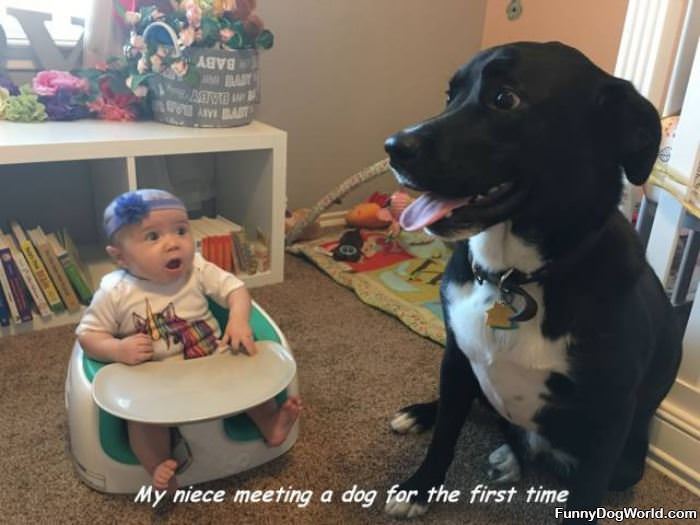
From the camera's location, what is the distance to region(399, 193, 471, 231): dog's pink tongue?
783mm

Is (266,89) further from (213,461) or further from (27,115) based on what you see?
(213,461)

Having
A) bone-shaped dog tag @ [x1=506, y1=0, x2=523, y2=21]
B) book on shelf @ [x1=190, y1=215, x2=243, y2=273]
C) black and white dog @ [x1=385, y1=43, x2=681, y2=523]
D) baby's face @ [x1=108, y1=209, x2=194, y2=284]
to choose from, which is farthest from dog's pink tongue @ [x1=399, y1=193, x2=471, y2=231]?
bone-shaped dog tag @ [x1=506, y1=0, x2=523, y2=21]

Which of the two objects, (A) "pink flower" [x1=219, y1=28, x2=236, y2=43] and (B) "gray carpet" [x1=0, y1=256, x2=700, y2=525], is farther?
(A) "pink flower" [x1=219, y1=28, x2=236, y2=43]

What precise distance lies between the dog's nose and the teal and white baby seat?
0.45m

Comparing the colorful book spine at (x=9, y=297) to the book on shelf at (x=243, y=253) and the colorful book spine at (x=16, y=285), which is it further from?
the book on shelf at (x=243, y=253)

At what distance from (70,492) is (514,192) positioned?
0.87 metres

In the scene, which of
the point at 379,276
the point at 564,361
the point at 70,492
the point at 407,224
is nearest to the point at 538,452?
the point at 564,361

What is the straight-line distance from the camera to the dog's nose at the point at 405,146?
0.76 m

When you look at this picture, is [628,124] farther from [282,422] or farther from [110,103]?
[110,103]

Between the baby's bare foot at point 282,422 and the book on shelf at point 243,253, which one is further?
the book on shelf at point 243,253

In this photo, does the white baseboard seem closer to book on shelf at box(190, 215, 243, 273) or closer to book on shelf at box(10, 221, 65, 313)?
book on shelf at box(190, 215, 243, 273)

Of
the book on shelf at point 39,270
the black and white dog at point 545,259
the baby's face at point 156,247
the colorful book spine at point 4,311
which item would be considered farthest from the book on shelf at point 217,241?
the black and white dog at point 545,259

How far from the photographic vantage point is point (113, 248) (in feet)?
3.69

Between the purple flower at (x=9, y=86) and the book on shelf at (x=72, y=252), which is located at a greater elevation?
the purple flower at (x=9, y=86)
